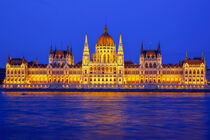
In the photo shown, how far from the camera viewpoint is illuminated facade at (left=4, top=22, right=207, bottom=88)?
5591 inches

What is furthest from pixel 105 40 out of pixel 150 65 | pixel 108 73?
pixel 150 65

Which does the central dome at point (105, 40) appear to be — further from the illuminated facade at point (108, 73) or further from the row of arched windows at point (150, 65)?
the row of arched windows at point (150, 65)

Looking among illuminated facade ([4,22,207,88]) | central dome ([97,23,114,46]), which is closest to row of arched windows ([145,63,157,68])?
illuminated facade ([4,22,207,88])

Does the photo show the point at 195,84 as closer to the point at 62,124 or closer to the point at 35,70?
the point at 35,70

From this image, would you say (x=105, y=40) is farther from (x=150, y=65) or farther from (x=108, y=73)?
(x=150, y=65)


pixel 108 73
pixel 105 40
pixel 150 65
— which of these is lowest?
pixel 108 73

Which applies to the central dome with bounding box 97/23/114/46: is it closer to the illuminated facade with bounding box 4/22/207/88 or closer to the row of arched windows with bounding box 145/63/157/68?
the illuminated facade with bounding box 4/22/207/88

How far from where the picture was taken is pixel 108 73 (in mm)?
145500

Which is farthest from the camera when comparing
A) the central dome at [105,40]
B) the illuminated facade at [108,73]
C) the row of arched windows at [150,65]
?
the central dome at [105,40]

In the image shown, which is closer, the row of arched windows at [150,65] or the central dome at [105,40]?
the row of arched windows at [150,65]

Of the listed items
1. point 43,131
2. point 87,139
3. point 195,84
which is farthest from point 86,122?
point 195,84

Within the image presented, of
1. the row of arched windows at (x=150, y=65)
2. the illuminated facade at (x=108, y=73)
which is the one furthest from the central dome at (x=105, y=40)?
the row of arched windows at (x=150, y=65)

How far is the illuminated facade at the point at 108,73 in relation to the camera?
142 m

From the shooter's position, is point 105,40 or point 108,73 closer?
point 108,73
